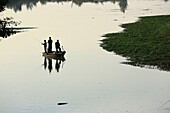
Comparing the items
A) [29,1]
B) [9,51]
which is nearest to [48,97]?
[9,51]

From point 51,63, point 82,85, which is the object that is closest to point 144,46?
point 51,63

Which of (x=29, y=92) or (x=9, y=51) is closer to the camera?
(x=29, y=92)

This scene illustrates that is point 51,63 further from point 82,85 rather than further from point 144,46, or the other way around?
point 82,85

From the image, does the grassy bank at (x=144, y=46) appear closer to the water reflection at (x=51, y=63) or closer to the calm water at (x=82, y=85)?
the calm water at (x=82, y=85)

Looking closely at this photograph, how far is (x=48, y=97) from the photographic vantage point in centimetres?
2725

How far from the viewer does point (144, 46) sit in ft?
140

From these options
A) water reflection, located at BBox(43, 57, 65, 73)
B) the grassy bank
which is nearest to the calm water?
water reflection, located at BBox(43, 57, 65, 73)

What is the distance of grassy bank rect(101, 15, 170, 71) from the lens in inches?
1443

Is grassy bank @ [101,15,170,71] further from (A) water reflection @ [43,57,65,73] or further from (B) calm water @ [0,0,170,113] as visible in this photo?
(A) water reflection @ [43,57,65,73]

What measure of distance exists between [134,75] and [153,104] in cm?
793

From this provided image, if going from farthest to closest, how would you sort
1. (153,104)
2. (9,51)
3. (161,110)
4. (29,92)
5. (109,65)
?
(9,51), (109,65), (29,92), (153,104), (161,110)

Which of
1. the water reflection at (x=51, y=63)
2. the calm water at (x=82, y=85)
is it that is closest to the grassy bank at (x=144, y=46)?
the calm water at (x=82, y=85)

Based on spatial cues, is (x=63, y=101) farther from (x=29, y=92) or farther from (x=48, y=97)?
(x=29, y=92)

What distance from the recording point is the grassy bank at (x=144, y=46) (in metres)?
36.7
